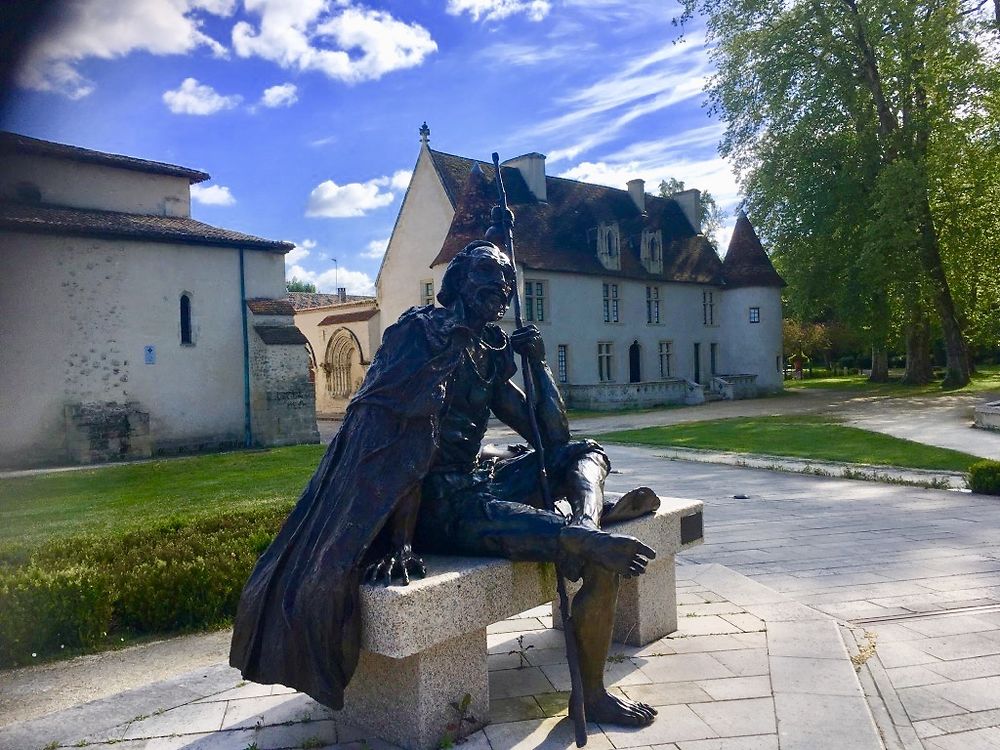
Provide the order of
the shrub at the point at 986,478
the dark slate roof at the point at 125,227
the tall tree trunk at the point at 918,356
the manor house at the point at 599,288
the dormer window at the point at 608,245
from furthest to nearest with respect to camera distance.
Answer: the tall tree trunk at the point at 918,356, the dormer window at the point at 608,245, the manor house at the point at 599,288, the dark slate roof at the point at 125,227, the shrub at the point at 986,478

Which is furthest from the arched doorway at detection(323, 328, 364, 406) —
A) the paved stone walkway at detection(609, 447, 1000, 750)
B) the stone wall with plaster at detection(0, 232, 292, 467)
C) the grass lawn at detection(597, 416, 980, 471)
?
the paved stone walkway at detection(609, 447, 1000, 750)

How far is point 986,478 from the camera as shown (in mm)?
10773

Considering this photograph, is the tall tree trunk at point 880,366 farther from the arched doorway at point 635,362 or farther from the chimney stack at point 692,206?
the arched doorway at point 635,362

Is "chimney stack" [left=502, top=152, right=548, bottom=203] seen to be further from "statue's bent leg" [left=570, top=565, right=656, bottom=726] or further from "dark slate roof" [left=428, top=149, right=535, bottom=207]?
"statue's bent leg" [left=570, top=565, right=656, bottom=726]

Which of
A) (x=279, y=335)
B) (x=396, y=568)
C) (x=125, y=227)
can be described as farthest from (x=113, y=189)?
(x=396, y=568)

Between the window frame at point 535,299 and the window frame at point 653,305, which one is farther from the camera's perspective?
the window frame at point 653,305

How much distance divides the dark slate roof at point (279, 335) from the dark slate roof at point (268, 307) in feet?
1.63

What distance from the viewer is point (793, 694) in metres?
4.14

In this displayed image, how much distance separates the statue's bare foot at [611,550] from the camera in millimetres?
3514

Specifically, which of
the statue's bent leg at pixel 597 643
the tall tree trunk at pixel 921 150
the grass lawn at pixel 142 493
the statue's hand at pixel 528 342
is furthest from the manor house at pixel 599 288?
the statue's bent leg at pixel 597 643

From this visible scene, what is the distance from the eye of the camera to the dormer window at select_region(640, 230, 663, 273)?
3975 centimetres

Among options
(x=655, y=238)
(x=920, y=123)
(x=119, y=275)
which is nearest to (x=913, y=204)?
(x=920, y=123)

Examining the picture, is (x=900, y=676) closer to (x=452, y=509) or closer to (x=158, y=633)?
(x=452, y=509)

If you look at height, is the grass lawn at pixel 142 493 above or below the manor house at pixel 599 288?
below
